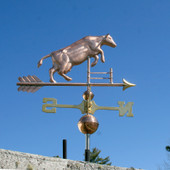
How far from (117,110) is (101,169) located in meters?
1.48

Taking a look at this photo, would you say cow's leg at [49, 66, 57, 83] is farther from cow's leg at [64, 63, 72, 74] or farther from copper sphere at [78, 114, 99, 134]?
copper sphere at [78, 114, 99, 134]

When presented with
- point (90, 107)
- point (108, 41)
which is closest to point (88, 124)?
point (90, 107)

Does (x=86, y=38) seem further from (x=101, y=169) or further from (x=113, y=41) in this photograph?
(x=101, y=169)

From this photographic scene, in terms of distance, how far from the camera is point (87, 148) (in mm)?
4062

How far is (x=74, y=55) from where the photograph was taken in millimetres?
4410

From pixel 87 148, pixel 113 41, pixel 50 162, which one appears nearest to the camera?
pixel 50 162

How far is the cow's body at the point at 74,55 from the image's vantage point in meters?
4.39

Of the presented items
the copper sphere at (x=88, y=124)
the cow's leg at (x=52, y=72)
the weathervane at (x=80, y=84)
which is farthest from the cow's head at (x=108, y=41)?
the copper sphere at (x=88, y=124)

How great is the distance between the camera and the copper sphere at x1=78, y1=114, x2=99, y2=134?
4.07m

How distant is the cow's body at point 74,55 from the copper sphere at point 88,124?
0.57 meters

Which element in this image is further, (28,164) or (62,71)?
(62,71)

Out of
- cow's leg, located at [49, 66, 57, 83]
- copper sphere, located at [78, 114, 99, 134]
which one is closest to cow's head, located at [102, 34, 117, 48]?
cow's leg, located at [49, 66, 57, 83]

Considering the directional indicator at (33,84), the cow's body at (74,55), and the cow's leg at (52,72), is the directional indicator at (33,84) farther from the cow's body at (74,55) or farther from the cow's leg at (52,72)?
the cow's body at (74,55)

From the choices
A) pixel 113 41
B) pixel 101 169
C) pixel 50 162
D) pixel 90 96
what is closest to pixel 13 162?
pixel 50 162
